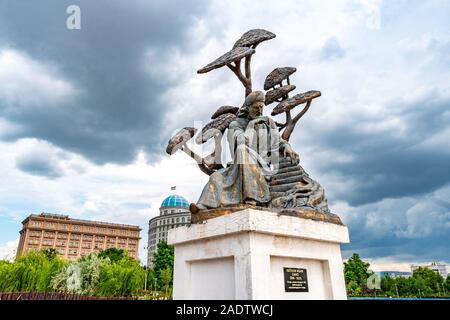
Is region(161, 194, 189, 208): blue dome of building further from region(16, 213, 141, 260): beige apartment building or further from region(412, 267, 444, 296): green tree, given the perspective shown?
region(412, 267, 444, 296): green tree

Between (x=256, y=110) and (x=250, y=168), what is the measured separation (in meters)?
1.34

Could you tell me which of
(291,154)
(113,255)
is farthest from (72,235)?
(291,154)

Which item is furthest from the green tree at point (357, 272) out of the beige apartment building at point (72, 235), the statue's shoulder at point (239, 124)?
the beige apartment building at point (72, 235)

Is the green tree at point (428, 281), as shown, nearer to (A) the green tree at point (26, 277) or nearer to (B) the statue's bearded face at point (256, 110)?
(A) the green tree at point (26, 277)

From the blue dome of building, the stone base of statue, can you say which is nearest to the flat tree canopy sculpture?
the stone base of statue

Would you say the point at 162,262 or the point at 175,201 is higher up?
the point at 175,201

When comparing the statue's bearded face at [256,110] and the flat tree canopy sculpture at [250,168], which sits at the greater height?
the statue's bearded face at [256,110]

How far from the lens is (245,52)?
6.98 m

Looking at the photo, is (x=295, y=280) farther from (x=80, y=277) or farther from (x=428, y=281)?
(x=428, y=281)

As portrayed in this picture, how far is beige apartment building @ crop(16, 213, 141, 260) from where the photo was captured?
7606 centimetres

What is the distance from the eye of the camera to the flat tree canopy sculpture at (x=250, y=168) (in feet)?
14.6

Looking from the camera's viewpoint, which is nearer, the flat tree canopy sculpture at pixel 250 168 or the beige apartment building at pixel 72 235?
the flat tree canopy sculpture at pixel 250 168

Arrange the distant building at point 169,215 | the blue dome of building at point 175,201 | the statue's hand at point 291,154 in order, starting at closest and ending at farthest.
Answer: the statue's hand at point 291,154 → the distant building at point 169,215 → the blue dome of building at point 175,201

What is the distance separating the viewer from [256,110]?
543 cm
